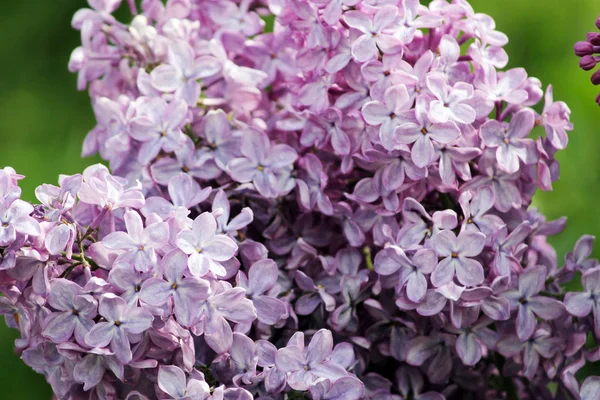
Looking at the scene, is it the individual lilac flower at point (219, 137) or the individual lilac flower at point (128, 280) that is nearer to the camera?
the individual lilac flower at point (128, 280)

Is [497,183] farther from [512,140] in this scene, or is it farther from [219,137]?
[219,137]

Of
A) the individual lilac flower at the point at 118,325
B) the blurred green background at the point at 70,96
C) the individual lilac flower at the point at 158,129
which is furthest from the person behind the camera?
the blurred green background at the point at 70,96

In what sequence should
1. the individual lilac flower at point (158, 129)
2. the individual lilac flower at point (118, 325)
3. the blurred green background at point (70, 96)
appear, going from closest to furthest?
the individual lilac flower at point (118, 325) → the individual lilac flower at point (158, 129) → the blurred green background at point (70, 96)

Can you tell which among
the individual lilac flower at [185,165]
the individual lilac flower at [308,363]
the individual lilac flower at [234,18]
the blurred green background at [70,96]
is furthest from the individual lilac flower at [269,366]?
the blurred green background at [70,96]

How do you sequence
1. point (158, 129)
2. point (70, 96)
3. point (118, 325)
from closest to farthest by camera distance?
1. point (118, 325)
2. point (158, 129)
3. point (70, 96)

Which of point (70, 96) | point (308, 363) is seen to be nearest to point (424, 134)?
point (308, 363)

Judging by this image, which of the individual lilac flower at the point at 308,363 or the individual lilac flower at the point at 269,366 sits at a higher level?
the individual lilac flower at the point at 308,363

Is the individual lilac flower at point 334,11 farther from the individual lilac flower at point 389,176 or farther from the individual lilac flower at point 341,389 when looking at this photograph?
the individual lilac flower at point 341,389
